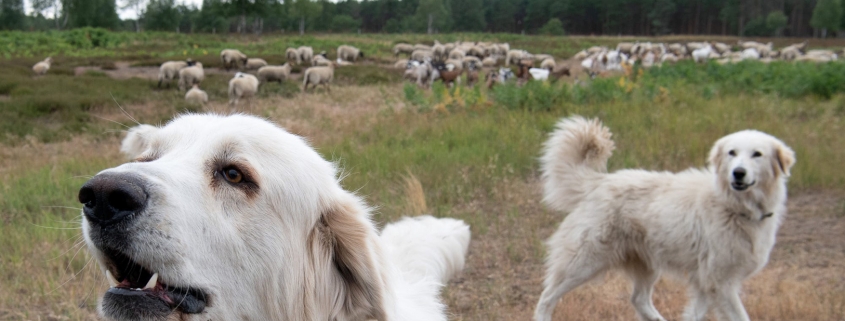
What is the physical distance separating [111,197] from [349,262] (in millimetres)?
731

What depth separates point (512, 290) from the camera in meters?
5.24

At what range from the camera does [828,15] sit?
65125 millimetres

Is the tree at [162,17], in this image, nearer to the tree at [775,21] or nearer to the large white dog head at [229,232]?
the tree at [775,21]

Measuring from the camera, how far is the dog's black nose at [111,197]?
1.57 m

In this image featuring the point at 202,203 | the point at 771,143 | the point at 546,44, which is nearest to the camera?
the point at 202,203

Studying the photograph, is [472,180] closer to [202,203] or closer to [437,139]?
[437,139]

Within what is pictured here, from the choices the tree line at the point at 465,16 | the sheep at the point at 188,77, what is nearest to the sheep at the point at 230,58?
the sheep at the point at 188,77

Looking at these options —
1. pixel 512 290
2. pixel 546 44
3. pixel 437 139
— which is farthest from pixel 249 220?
pixel 546 44

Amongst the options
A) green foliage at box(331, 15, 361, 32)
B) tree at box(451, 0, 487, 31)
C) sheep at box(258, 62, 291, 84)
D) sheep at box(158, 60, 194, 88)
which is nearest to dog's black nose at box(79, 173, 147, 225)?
sheep at box(158, 60, 194, 88)

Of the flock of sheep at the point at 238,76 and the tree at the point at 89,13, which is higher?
the tree at the point at 89,13

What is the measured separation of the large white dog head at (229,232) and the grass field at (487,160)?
52 cm

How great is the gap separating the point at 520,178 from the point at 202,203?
6.36 m

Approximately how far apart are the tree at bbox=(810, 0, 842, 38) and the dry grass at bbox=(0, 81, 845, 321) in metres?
70.7

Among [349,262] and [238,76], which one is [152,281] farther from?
[238,76]
